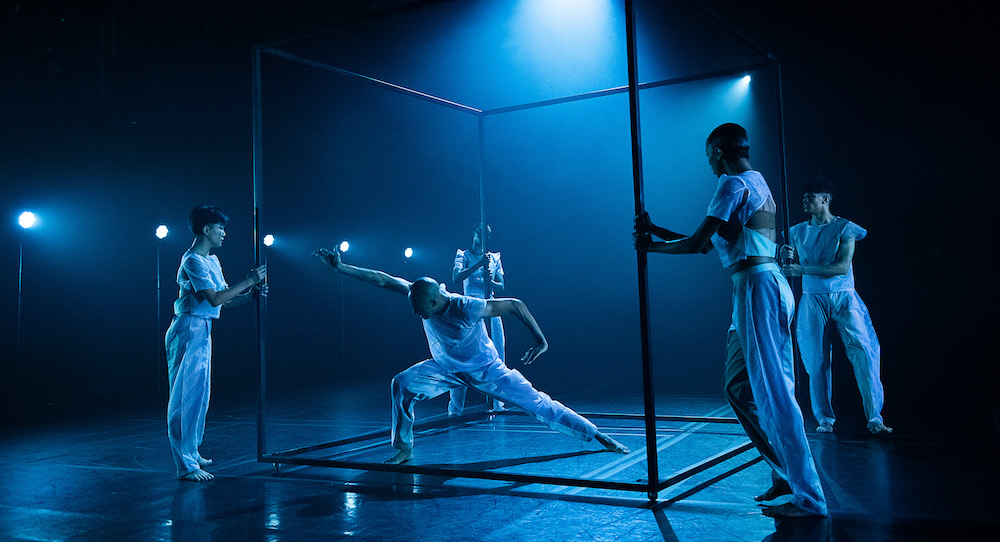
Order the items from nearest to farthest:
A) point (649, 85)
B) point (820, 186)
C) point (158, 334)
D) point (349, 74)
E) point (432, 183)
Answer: point (349, 74) < point (820, 186) < point (649, 85) < point (158, 334) < point (432, 183)

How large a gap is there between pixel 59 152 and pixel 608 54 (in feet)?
23.0

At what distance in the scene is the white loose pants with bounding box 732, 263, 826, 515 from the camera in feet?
10.4

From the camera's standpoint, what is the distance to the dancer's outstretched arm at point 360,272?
A: 4.83 meters

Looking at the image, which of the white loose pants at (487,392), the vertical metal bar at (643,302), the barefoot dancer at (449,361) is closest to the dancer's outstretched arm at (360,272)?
the barefoot dancer at (449,361)

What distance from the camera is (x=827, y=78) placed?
7.87 m

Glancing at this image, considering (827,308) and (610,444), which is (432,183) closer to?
(827,308)

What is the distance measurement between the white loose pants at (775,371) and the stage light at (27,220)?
900 centimetres

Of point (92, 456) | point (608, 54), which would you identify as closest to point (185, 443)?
point (92, 456)

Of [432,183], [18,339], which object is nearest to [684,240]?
[432,183]

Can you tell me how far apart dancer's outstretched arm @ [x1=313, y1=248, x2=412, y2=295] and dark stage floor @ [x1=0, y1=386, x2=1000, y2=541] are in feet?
4.00

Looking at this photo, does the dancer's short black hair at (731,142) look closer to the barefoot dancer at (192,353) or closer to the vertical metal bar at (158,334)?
the barefoot dancer at (192,353)

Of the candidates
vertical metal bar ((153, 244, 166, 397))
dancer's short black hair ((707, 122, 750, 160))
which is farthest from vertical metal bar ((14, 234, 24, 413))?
dancer's short black hair ((707, 122, 750, 160))

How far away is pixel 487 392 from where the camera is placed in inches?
193

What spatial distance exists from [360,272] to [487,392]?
47.2 inches
